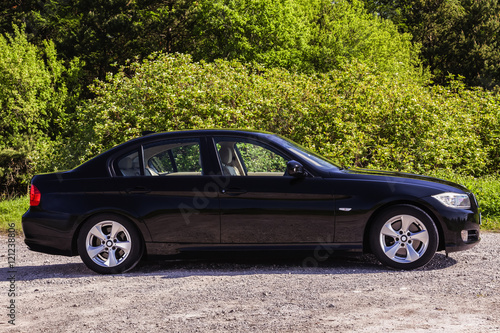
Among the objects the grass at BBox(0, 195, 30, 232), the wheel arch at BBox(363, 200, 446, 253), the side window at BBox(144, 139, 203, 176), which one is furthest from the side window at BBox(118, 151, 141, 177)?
the grass at BBox(0, 195, 30, 232)

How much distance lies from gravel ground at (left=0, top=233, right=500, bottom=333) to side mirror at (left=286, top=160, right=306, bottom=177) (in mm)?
1056

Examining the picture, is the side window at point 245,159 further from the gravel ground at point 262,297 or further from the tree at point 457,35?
the tree at point 457,35

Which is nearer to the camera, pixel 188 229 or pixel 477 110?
pixel 188 229

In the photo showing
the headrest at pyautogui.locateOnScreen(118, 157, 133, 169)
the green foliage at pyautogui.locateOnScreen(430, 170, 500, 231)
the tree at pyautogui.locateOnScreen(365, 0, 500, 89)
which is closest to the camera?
the headrest at pyautogui.locateOnScreen(118, 157, 133, 169)

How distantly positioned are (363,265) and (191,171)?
2.19m

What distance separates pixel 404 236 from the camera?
6637 mm

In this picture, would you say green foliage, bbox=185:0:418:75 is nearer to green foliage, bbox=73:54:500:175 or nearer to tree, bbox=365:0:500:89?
tree, bbox=365:0:500:89

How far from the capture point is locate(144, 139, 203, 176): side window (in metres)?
7.04

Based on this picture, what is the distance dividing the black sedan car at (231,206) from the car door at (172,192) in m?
0.01

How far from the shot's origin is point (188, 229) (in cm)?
681

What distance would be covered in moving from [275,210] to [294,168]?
49cm

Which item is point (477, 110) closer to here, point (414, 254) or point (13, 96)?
point (414, 254)

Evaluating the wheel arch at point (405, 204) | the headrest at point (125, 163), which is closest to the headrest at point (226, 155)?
the headrest at point (125, 163)

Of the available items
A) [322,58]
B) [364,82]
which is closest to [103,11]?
[322,58]
